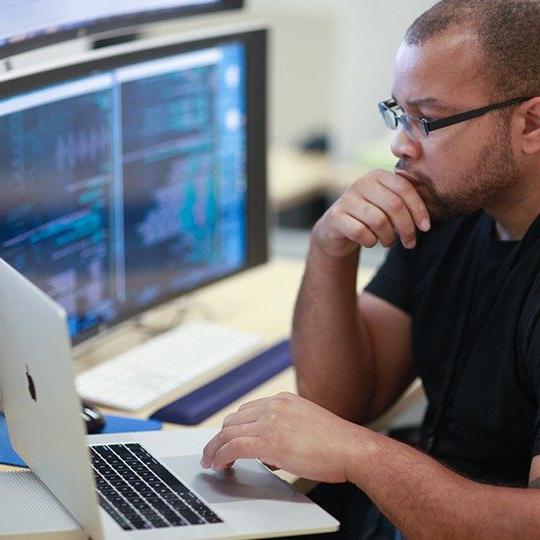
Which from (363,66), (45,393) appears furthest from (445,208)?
(363,66)

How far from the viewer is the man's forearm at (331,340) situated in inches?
72.5

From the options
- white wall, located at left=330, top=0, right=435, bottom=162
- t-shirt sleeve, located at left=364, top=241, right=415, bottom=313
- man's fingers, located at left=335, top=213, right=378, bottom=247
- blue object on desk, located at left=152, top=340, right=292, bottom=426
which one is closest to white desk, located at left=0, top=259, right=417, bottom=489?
blue object on desk, located at left=152, top=340, right=292, bottom=426

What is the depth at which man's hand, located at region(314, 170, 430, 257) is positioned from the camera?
171cm

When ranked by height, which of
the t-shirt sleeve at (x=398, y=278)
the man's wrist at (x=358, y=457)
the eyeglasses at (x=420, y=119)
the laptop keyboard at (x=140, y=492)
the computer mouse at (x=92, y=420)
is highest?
the eyeglasses at (x=420, y=119)

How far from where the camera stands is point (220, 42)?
206cm

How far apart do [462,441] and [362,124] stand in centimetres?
316

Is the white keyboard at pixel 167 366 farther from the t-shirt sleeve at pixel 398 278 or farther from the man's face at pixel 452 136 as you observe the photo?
the man's face at pixel 452 136

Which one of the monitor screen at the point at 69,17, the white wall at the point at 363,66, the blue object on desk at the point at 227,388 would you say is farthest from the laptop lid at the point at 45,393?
the white wall at the point at 363,66

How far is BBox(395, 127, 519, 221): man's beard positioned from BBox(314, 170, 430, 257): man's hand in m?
0.03

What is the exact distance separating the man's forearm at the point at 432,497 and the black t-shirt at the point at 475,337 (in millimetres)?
144

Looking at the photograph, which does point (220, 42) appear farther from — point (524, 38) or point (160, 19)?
point (524, 38)

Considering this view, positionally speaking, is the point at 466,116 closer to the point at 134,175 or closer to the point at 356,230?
the point at 356,230

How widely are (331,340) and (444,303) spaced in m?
0.19

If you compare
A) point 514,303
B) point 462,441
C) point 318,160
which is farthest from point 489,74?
point 318,160
